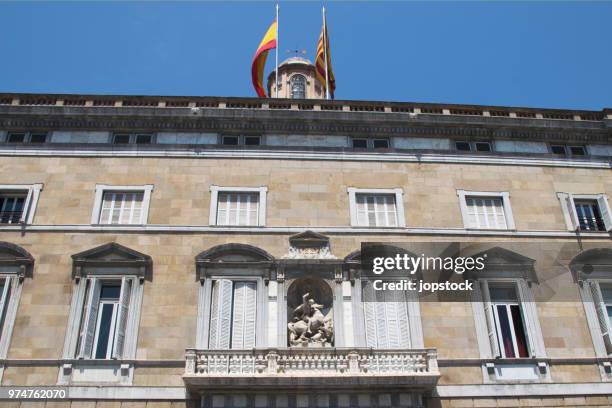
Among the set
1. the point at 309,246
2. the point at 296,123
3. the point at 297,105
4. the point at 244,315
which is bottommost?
the point at 244,315

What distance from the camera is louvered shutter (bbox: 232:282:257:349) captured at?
63.7ft

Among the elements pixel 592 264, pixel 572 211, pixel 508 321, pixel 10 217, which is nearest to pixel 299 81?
pixel 572 211

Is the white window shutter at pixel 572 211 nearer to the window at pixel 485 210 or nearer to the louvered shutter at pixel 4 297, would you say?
the window at pixel 485 210

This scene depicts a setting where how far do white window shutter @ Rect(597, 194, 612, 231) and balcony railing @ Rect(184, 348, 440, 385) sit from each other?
9.13 metres

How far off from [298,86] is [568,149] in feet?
80.3

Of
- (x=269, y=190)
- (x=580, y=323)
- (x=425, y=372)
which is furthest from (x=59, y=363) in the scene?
(x=580, y=323)

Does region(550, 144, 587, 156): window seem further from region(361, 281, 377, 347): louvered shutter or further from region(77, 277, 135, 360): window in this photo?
region(77, 277, 135, 360): window

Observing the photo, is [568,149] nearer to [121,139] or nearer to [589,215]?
[589,215]

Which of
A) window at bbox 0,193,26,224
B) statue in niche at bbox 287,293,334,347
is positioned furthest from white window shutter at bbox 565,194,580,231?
window at bbox 0,193,26,224

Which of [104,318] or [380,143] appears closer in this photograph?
[104,318]

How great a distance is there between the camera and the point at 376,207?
22.5 metres

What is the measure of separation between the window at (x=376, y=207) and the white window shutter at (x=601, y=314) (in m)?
6.73

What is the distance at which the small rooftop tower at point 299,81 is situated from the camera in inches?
1789

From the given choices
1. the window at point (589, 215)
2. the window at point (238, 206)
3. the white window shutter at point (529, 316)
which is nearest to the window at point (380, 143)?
the window at point (238, 206)
